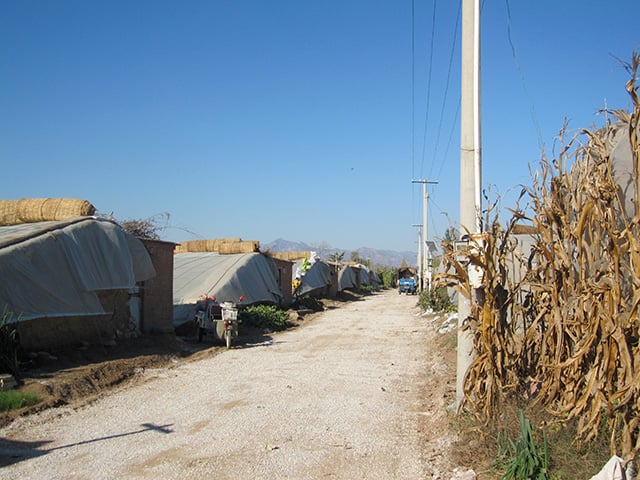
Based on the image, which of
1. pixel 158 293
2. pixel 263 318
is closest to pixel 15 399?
pixel 158 293

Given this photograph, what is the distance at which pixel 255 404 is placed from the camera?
8500mm

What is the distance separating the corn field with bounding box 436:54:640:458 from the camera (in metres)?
4.70

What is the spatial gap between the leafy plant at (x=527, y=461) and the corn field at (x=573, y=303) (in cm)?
40

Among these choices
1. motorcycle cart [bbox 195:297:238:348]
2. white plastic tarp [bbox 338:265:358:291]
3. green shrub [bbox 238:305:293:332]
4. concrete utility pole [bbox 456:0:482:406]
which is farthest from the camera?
white plastic tarp [bbox 338:265:358:291]

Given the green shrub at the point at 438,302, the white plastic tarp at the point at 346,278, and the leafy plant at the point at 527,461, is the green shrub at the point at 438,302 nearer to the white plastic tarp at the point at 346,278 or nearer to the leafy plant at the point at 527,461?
the leafy plant at the point at 527,461

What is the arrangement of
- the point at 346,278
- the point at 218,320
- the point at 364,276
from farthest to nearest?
1. the point at 364,276
2. the point at 346,278
3. the point at 218,320

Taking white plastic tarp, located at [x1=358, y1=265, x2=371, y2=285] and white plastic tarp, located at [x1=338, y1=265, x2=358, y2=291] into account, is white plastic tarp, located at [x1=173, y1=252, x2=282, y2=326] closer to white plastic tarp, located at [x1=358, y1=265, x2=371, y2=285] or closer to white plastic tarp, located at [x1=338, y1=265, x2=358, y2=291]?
white plastic tarp, located at [x1=338, y1=265, x2=358, y2=291]

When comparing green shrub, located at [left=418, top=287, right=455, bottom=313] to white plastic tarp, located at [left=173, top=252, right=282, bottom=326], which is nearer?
white plastic tarp, located at [left=173, top=252, right=282, bottom=326]

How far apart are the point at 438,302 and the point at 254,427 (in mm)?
18379

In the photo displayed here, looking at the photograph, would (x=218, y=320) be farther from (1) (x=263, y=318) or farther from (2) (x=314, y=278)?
(2) (x=314, y=278)

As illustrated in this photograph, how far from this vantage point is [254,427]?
7.25 metres

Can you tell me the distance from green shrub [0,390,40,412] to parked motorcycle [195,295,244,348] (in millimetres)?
7078

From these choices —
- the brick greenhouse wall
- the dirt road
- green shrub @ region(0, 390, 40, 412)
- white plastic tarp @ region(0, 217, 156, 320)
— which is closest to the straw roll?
white plastic tarp @ region(0, 217, 156, 320)

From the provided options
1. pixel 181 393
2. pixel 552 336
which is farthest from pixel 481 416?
pixel 181 393
